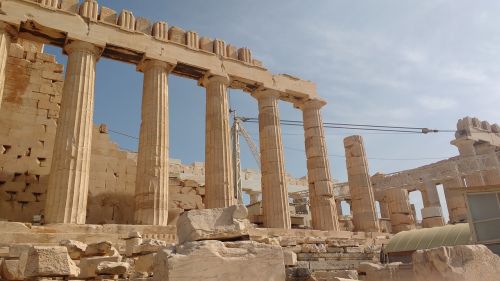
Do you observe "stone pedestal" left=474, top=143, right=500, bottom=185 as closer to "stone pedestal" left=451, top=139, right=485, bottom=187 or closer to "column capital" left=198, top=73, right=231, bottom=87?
"stone pedestal" left=451, top=139, right=485, bottom=187

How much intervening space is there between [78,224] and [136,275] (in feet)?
17.6

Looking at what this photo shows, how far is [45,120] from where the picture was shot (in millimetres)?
15891

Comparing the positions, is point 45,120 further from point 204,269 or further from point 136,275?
point 204,269

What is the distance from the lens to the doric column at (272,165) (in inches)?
687

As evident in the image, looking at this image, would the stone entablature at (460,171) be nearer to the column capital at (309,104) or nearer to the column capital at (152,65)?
the column capital at (309,104)

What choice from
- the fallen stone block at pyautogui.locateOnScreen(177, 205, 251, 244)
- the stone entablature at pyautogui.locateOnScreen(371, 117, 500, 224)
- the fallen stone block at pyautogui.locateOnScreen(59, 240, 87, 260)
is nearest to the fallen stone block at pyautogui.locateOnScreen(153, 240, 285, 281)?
the fallen stone block at pyautogui.locateOnScreen(177, 205, 251, 244)

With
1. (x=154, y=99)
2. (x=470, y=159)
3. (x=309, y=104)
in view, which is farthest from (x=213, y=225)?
(x=470, y=159)

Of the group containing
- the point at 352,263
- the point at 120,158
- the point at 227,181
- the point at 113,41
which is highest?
the point at 113,41

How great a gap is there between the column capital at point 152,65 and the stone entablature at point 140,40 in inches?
5.6

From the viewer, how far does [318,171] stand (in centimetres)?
1955

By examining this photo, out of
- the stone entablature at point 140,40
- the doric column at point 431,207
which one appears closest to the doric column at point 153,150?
the stone entablature at point 140,40

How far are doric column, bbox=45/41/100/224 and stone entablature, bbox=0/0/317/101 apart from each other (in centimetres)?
72

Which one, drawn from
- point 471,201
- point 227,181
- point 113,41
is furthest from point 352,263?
point 113,41

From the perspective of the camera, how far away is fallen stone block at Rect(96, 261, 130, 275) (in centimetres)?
717
